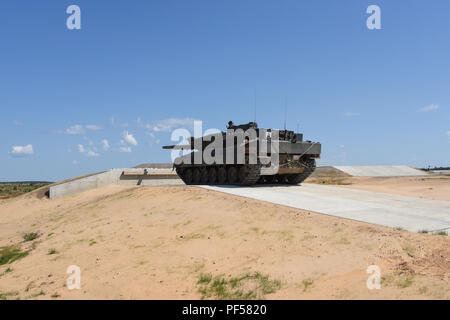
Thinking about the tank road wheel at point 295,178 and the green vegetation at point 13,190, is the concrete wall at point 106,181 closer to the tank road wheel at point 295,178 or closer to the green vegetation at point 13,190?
the green vegetation at point 13,190

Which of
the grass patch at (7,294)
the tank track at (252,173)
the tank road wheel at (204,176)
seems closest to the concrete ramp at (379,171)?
the tank road wheel at (204,176)

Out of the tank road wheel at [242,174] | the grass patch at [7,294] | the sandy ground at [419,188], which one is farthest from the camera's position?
the tank road wheel at [242,174]

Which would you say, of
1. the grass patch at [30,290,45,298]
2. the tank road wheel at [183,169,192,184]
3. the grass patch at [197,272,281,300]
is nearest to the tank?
the tank road wheel at [183,169,192,184]

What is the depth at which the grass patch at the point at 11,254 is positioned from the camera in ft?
29.1

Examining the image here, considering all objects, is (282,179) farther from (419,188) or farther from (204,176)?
(419,188)

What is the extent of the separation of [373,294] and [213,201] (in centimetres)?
724

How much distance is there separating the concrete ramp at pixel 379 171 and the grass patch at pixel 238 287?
113 feet

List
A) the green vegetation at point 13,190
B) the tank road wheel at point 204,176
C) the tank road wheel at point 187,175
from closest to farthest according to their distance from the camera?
the tank road wheel at point 204,176, the tank road wheel at point 187,175, the green vegetation at point 13,190

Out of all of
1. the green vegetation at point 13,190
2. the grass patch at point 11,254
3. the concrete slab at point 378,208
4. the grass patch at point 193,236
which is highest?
the concrete slab at point 378,208

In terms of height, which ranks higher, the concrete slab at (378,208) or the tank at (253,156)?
the tank at (253,156)

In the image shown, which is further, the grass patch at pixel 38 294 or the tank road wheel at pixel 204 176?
the tank road wheel at pixel 204 176

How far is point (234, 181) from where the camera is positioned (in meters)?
16.7

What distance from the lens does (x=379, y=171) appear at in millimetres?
39875
